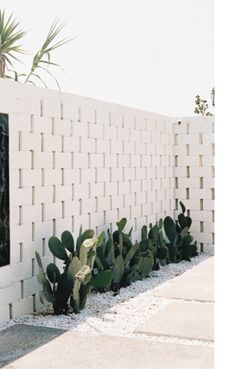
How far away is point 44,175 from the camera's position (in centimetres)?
461

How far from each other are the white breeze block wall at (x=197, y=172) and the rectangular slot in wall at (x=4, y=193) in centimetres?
418

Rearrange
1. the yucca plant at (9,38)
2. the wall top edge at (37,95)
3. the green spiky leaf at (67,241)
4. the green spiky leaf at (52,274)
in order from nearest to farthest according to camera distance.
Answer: the wall top edge at (37,95)
the green spiky leaf at (52,274)
the green spiky leaf at (67,241)
the yucca plant at (9,38)

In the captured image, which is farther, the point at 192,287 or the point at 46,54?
the point at 46,54

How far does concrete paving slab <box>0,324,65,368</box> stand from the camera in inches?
129

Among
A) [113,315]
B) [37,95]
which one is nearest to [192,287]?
[113,315]

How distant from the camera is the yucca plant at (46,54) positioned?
5.41m

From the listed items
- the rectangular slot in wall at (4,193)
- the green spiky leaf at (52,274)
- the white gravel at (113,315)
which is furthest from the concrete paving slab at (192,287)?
the rectangular slot in wall at (4,193)

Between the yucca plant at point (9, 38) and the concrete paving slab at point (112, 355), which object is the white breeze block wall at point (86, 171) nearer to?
the concrete paving slab at point (112, 355)

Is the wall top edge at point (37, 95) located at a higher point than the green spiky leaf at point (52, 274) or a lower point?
higher

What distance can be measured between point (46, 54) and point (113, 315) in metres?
2.79

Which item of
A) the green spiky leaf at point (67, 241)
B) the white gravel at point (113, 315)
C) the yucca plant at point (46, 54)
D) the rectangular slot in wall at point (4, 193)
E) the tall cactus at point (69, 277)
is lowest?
the white gravel at point (113, 315)

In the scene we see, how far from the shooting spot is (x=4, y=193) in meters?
4.03

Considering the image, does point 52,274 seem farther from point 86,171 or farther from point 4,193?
point 86,171

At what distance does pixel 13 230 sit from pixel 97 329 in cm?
98
